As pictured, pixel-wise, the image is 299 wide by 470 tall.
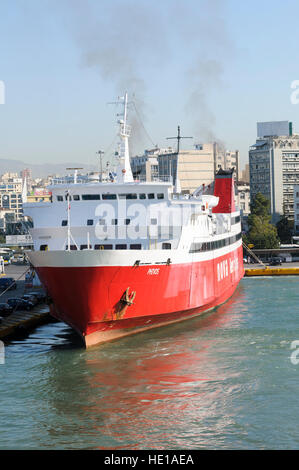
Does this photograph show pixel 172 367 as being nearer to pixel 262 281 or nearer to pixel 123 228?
pixel 123 228

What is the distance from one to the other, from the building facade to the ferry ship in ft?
243

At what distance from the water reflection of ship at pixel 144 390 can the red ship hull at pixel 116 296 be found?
0.82m

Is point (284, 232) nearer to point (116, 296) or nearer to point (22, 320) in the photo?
point (22, 320)

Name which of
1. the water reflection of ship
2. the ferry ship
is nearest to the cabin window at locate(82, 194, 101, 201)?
the ferry ship

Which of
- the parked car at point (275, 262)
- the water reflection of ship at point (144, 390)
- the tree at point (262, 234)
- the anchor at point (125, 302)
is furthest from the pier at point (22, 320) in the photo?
the tree at point (262, 234)

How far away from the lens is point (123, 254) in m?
25.5

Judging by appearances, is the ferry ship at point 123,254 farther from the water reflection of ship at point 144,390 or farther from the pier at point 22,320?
the pier at point 22,320

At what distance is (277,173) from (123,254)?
284 feet

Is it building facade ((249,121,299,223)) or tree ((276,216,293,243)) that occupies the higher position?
building facade ((249,121,299,223))

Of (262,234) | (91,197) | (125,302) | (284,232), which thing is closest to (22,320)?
(91,197)

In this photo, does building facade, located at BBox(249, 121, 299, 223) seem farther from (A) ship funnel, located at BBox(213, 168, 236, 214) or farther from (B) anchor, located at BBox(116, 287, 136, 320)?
(B) anchor, located at BBox(116, 287, 136, 320)

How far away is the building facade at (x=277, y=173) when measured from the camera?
10856 cm

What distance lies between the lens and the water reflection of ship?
57.4 feet

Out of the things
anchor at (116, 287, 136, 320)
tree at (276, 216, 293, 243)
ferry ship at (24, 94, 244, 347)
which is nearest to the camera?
ferry ship at (24, 94, 244, 347)
